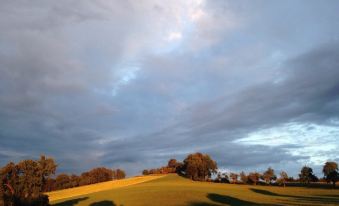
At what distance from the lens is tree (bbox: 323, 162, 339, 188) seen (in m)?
131

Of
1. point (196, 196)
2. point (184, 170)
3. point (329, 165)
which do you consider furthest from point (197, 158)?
point (196, 196)

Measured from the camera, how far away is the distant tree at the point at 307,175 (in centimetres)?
14712

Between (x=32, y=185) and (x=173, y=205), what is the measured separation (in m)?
24.7

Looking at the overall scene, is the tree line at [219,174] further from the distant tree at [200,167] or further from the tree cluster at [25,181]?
the tree cluster at [25,181]

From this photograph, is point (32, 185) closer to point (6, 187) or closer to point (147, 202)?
point (6, 187)

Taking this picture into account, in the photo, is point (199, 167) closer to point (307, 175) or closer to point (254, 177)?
point (254, 177)

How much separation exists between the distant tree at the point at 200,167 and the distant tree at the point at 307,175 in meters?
36.4

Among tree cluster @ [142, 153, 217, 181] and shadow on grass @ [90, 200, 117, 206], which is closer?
shadow on grass @ [90, 200, 117, 206]

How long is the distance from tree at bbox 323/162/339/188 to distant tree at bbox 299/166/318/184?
1369 centimetres

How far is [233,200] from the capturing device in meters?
79.4

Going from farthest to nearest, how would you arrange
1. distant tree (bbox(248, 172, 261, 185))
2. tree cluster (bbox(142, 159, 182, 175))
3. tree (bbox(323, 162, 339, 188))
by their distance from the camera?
tree cluster (bbox(142, 159, 182, 175)), distant tree (bbox(248, 172, 261, 185)), tree (bbox(323, 162, 339, 188))

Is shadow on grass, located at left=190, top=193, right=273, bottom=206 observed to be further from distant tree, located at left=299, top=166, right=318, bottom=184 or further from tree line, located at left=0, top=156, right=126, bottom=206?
distant tree, located at left=299, top=166, right=318, bottom=184

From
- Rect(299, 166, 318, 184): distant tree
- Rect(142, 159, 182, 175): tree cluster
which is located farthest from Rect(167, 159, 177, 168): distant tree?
Rect(299, 166, 318, 184): distant tree

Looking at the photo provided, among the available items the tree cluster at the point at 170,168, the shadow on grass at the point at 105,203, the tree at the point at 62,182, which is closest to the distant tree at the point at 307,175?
the tree cluster at the point at 170,168
